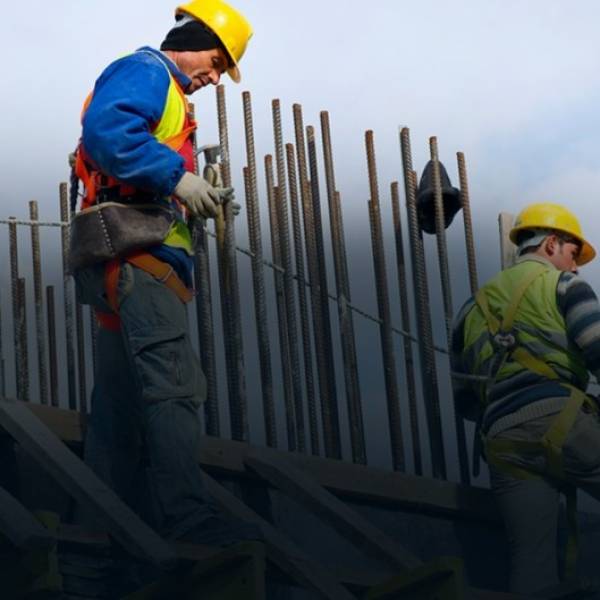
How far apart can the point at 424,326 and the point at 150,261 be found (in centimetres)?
224

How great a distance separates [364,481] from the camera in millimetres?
8273

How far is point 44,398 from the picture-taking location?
868 cm

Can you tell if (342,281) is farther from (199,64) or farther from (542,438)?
(199,64)

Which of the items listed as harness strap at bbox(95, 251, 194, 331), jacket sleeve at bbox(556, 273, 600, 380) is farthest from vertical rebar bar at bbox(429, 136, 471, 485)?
harness strap at bbox(95, 251, 194, 331)

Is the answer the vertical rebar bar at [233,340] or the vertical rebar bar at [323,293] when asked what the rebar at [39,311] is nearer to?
the vertical rebar bar at [233,340]

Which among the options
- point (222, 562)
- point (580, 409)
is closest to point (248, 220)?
point (580, 409)

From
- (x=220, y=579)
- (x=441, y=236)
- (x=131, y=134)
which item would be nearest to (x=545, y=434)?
(x=441, y=236)

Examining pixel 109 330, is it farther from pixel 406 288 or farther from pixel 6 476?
pixel 406 288

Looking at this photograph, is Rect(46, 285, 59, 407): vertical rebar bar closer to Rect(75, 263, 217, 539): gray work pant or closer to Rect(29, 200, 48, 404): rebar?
Rect(29, 200, 48, 404): rebar

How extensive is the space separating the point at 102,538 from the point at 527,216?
288 centimetres

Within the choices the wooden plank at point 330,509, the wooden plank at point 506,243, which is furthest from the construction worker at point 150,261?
the wooden plank at point 506,243

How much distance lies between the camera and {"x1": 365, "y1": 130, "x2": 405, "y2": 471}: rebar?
28.9 ft

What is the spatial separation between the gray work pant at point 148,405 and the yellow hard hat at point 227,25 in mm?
1079

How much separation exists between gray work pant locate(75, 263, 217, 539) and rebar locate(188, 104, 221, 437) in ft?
2.29
